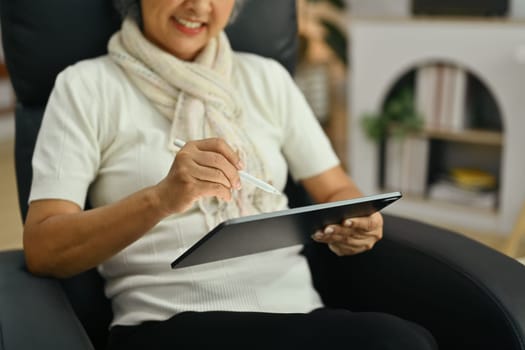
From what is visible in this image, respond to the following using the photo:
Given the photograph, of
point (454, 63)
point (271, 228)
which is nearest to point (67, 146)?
point (271, 228)

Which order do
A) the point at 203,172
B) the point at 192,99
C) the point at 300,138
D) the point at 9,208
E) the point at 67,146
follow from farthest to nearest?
the point at 9,208 → the point at 300,138 → the point at 192,99 → the point at 67,146 → the point at 203,172

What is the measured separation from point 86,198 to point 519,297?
0.71 meters

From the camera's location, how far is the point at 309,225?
1.08m

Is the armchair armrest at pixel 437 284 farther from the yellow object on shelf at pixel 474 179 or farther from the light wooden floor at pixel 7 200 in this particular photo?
the yellow object on shelf at pixel 474 179

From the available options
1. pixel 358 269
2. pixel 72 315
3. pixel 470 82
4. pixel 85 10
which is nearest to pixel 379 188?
pixel 470 82

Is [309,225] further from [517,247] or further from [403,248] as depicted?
[517,247]

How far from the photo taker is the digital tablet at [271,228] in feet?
3.06

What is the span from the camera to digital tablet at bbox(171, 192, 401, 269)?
3.06ft

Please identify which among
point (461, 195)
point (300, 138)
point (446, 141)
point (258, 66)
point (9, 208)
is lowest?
point (9, 208)

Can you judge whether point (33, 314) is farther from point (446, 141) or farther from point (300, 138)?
point (446, 141)

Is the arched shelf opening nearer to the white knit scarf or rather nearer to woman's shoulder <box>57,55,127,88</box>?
the white knit scarf

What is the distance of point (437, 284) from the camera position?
119cm

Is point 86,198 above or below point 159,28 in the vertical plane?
below

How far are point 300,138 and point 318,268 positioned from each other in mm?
253
